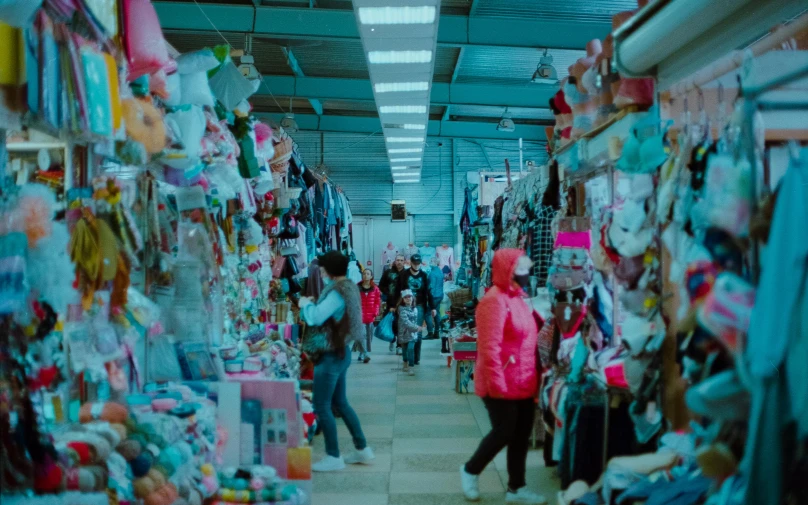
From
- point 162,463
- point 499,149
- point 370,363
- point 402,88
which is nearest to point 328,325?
point 162,463

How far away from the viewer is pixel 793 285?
1951 millimetres

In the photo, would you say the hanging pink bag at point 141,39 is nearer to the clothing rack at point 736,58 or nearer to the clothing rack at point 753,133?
the clothing rack at point 736,58

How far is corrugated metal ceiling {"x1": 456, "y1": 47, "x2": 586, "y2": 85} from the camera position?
10648mm

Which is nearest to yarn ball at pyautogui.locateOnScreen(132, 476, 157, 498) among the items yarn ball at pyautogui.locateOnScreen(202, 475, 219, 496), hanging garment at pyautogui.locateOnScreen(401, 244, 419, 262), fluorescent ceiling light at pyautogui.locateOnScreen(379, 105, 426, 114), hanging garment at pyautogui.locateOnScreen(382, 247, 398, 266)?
yarn ball at pyautogui.locateOnScreen(202, 475, 219, 496)

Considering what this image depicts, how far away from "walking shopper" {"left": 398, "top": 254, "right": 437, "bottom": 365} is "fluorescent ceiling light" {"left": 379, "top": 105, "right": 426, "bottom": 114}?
1.98 m

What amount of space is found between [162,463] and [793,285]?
2.66m

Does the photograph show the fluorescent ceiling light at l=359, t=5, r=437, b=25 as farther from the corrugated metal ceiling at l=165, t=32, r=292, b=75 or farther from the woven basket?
the corrugated metal ceiling at l=165, t=32, r=292, b=75

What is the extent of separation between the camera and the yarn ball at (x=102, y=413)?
10.9 feet

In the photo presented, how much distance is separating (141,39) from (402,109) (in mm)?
6117

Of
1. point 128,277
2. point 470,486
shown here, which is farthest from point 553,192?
point 128,277

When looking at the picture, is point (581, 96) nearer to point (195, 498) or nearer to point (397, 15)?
point (397, 15)

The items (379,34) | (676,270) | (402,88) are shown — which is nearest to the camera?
(676,270)

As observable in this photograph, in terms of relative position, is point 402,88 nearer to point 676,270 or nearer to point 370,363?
point 370,363

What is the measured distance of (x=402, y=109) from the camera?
9383 mm
